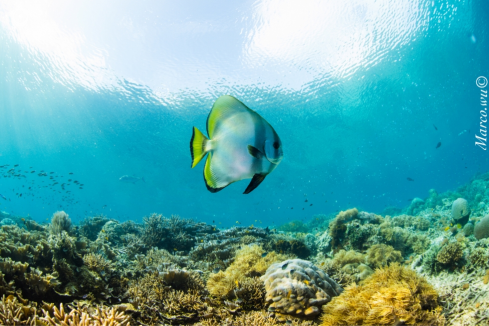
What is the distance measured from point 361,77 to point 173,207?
2252 inches

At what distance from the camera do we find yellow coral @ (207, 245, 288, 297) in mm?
3650

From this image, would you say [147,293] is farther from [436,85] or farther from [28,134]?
[28,134]

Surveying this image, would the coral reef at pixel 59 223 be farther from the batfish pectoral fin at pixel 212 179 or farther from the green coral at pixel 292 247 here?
the batfish pectoral fin at pixel 212 179

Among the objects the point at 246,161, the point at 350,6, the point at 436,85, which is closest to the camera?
the point at 246,161

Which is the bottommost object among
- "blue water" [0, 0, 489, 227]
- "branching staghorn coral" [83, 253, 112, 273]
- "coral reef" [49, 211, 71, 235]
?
"branching staghorn coral" [83, 253, 112, 273]

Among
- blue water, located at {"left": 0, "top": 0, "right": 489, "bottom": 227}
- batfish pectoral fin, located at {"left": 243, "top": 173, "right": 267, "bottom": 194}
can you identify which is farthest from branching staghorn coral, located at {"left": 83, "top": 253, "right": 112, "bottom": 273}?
blue water, located at {"left": 0, "top": 0, "right": 489, "bottom": 227}

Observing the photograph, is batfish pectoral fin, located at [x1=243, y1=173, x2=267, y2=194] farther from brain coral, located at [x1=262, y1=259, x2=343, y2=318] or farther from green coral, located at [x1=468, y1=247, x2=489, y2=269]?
green coral, located at [x1=468, y1=247, x2=489, y2=269]

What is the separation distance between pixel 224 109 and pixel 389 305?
9.50 feet

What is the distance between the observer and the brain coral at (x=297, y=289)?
10.4ft

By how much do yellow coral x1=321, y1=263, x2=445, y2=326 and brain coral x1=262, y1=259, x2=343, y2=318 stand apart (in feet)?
0.75

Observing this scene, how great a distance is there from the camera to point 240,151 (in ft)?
3.93

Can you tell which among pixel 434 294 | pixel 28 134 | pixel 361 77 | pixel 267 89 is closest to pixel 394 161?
pixel 361 77

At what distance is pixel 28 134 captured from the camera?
38.3 metres

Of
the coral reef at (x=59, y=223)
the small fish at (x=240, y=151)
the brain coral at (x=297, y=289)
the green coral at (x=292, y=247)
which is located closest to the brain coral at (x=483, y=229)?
the green coral at (x=292, y=247)
